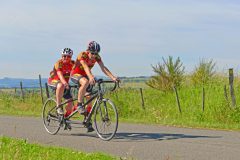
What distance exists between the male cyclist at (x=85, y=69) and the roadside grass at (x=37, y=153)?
6.19 feet

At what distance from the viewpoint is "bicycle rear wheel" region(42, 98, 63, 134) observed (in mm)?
11632

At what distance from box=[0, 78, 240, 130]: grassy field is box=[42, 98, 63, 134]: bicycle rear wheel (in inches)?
151

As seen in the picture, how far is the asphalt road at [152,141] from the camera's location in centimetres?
824

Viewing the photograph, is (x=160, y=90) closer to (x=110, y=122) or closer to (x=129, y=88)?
Result: (x=129, y=88)

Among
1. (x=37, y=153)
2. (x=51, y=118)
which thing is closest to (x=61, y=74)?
(x=51, y=118)

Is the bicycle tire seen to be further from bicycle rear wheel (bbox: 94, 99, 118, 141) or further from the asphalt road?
bicycle rear wheel (bbox: 94, 99, 118, 141)

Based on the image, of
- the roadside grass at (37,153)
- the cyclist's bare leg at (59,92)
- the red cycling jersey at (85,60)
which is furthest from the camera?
the cyclist's bare leg at (59,92)

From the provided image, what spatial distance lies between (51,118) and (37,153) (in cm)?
365

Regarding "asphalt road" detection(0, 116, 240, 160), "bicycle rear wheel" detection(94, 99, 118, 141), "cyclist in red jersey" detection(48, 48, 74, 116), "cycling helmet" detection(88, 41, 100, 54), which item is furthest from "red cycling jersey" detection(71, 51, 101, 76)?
"asphalt road" detection(0, 116, 240, 160)

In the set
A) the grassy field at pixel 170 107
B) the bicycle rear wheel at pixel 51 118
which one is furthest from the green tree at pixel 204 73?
the bicycle rear wheel at pixel 51 118

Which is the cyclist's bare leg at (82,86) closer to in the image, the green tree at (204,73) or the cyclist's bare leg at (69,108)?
the cyclist's bare leg at (69,108)

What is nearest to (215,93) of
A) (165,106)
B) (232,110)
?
(165,106)

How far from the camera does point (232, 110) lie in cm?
1509

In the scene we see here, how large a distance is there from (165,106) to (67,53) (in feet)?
33.1
